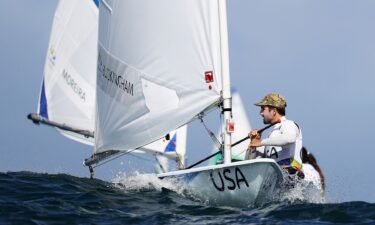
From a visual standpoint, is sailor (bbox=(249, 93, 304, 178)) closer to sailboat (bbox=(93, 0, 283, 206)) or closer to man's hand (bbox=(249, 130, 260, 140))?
man's hand (bbox=(249, 130, 260, 140))

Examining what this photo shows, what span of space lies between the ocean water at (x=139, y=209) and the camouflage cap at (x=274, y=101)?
4.57ft

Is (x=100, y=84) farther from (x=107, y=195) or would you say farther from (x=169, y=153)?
(x=169, y=153)

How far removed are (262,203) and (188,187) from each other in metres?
→ 1.11

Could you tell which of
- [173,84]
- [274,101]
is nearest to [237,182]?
[274,101]

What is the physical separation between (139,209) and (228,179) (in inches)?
47.0

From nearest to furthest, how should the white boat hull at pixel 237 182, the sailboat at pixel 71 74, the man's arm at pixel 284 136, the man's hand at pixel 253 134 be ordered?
the white boat hull at pixel 237 182 < the man's arm at pixel 284 136 < the man's hand at pixel 253 134 < the sailboat at pixel 71 74

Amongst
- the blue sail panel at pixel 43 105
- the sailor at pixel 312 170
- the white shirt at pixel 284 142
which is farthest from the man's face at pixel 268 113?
the blue sail panel at pixel 43 105

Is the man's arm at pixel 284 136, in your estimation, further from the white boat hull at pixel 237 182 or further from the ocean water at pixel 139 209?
the ocean water at pixel 139 209

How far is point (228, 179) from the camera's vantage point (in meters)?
10.5

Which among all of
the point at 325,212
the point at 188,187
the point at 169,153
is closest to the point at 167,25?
the point at 188,187

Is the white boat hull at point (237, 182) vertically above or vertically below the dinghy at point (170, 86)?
below

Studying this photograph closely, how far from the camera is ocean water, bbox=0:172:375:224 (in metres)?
9.61

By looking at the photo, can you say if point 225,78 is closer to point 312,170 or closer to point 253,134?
point 253,134

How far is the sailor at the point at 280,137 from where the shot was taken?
10930 mm
